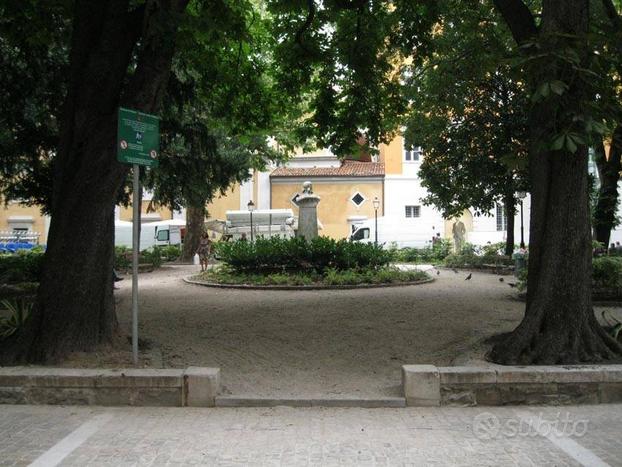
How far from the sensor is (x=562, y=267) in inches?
265

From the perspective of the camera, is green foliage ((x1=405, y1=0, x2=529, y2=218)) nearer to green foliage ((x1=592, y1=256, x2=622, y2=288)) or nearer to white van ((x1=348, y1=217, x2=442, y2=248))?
green foliage ((x1=592, y1=256, x2=622, y2=288))

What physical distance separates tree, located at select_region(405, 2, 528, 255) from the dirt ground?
593 centimetres

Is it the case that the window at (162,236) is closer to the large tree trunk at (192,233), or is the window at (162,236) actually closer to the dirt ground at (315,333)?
the large tree trunk at (192,233)

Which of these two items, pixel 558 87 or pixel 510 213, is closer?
pixel 558 87

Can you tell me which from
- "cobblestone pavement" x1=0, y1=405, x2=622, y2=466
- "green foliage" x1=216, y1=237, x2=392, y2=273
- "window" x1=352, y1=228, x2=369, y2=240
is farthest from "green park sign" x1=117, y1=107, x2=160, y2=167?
"window" x1=352, y1=228, x2=369, y2=240

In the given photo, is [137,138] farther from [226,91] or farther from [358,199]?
[358,199]

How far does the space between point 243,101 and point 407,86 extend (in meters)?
5.49

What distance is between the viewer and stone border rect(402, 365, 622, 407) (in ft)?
19.1

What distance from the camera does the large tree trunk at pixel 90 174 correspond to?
6.73 m

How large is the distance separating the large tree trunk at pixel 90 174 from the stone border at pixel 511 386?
3897 mm

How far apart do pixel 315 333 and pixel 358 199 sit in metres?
32.3

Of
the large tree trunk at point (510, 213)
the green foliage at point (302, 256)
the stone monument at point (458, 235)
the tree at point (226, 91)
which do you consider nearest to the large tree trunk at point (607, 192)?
the large tree trunk at point (510, 213)

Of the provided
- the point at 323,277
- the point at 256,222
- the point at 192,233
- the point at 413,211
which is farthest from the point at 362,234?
the point at 323,277

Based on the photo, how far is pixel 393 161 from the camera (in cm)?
3944
